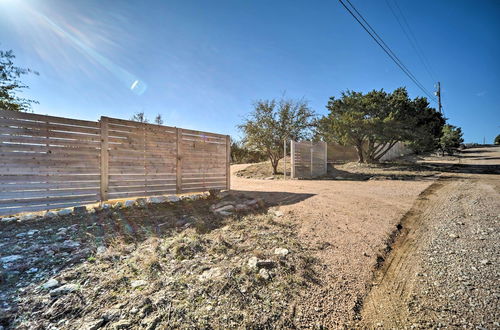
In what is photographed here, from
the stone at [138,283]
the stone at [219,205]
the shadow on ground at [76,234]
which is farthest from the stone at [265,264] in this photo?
the stone at [219,205]

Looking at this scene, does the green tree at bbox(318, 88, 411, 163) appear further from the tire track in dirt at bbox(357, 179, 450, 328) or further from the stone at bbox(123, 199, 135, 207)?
the stone at bbox(123, 199, 135, 207)

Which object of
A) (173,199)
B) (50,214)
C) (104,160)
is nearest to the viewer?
(50,214)

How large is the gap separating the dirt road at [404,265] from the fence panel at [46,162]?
4.25 m

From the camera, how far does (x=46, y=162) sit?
12.9ft

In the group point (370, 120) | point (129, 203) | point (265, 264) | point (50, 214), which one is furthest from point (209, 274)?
point (370, 120)

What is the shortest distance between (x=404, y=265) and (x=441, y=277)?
0.34m

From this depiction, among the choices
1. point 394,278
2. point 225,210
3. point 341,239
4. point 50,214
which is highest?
point 50,214

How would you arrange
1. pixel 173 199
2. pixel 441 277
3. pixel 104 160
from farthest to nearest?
pixel 173 199 < pixel 104 160 < pixel 441 277

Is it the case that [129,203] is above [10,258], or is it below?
above

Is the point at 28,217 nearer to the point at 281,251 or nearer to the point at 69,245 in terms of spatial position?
the point at 69,245

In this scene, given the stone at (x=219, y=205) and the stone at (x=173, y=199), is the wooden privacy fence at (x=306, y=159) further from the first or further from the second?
the stone at (x=173, y=199)

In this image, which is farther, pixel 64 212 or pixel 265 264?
pixel 64 212

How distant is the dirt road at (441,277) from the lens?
1681 mm

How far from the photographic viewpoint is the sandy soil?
179cm
